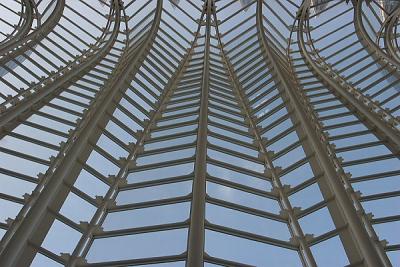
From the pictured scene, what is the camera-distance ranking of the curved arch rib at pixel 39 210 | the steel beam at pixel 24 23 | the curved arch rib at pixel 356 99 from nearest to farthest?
the curved arch rib at pixel 39 210 → the curved arch rib at pixel 356 99 → the steel beam at pixel 24 23

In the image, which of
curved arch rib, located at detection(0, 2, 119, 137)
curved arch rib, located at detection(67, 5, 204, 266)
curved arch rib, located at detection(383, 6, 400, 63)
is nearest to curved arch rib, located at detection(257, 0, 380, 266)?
curved arch rib, located at detection(67, 5, 204, 266)

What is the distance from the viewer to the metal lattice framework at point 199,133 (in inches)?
332

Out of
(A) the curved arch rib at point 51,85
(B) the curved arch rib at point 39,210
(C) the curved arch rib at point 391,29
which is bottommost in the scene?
(B) the curved arch rib at point 39,210

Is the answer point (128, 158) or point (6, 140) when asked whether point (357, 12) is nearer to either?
point (128, 158)

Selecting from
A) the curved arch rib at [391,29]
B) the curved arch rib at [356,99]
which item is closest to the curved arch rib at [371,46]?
the curved arch rib at [391,29]

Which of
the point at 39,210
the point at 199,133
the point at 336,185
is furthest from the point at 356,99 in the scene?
the point at 39,210

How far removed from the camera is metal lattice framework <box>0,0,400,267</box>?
844 cm

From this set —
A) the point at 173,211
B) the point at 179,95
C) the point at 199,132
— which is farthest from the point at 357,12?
the point at 173,211

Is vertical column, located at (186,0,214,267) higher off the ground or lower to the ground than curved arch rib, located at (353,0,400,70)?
lower

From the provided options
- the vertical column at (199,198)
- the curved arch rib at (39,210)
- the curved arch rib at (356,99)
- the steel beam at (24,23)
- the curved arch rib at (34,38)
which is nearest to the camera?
the vertical column at (199,198)

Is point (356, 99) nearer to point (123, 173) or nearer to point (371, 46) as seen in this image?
point (371, 46)

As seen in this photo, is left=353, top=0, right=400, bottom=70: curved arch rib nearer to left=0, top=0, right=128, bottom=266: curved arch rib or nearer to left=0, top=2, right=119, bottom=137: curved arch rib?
left=0, top=2, right=119, bottom=137: curved arch rib

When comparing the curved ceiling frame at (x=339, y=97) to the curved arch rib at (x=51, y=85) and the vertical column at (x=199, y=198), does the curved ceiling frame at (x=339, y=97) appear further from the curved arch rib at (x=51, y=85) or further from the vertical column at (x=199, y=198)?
the curved arch rib at (x=51, y=85)

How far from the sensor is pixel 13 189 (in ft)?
31.2
